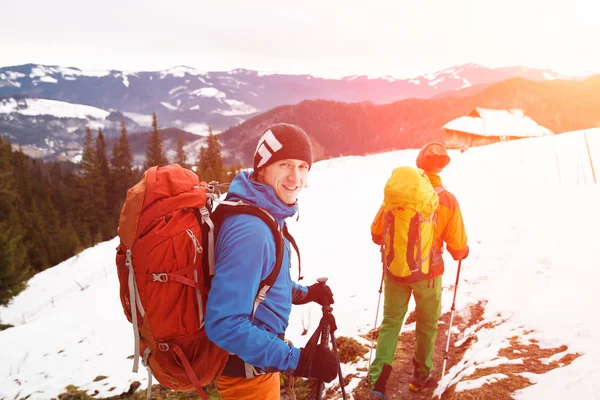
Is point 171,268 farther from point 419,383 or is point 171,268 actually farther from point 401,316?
point 419,383

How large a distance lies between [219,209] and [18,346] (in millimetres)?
10007

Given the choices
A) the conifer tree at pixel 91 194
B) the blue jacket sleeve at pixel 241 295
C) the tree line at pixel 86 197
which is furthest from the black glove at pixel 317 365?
the conifer tree at pixel 91 194

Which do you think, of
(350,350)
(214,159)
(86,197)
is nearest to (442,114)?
(214,159)

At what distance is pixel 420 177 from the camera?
365cm

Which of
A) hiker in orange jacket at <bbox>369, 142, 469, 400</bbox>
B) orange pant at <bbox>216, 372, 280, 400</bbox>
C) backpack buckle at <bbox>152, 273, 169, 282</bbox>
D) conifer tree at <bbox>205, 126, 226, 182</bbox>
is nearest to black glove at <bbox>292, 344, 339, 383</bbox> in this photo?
orange pant at <bbox>216, 372, 280, 400</bbox>

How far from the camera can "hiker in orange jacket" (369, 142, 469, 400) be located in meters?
3.88

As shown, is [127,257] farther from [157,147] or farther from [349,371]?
[157,147]

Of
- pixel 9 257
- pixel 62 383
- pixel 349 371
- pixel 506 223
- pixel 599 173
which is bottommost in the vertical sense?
pixel 9 257

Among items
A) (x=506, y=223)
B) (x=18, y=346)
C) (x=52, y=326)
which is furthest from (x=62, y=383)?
(x=506, y=223)

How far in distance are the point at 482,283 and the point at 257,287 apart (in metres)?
6.29

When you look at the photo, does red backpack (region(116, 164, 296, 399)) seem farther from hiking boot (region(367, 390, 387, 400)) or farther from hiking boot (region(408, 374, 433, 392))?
hiking boot (region(408, 374, 433, 392))

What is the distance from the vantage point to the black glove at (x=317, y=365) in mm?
2012

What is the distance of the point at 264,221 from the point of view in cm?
199

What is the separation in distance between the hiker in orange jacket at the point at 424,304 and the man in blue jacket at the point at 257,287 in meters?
1.69
